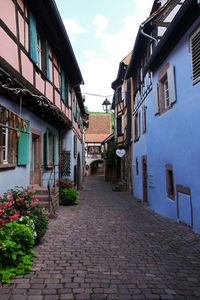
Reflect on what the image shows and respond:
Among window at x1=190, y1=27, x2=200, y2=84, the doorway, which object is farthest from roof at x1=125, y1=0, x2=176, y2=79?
the doorway

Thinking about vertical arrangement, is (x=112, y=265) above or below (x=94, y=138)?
below

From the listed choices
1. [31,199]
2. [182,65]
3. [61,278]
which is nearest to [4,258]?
[61,278]

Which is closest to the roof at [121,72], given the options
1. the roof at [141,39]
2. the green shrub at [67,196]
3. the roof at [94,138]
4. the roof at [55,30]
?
the roof at [141,39]

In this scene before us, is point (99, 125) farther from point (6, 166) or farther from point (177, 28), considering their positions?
point (6, 166)

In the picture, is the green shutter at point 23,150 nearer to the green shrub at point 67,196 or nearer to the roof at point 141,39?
the green shrub at point 67,196

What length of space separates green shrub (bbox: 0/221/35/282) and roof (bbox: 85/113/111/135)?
40.3m

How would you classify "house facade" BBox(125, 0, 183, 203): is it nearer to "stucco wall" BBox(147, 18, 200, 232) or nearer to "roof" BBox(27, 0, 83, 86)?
"stucco wall" BBox(147, 18, 200, 232)

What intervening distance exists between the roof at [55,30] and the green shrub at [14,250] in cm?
589

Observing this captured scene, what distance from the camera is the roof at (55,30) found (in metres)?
6.42

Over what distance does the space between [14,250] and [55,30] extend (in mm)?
7139

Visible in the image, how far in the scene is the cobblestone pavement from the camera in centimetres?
283

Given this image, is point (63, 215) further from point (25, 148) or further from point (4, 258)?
point (4, 258)

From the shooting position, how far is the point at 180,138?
622 centimetres

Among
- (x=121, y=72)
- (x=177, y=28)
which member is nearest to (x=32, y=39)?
(x=177, y=28)
